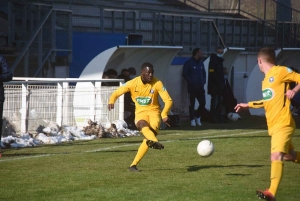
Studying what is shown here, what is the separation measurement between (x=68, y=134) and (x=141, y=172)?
18.5ft

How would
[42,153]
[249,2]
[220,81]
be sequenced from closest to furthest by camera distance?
[42,153], [220,81], [249,2]

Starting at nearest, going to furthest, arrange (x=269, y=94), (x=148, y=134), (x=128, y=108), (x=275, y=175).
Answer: (x=275, y=175)
(x=269, y=94)
(x=148, y=134)
(x=128, y=108)

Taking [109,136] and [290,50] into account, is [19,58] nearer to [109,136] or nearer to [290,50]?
[109,136]

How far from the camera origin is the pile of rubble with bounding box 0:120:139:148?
14.8 meters

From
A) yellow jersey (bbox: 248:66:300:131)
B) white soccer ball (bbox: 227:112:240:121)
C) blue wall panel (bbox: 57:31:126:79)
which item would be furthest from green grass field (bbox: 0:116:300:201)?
white soccer ball (bbox: 227:112:240:121)

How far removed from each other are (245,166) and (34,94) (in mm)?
5944

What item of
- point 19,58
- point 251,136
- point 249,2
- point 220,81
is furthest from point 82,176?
point 249,2

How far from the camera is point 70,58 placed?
21828 mm

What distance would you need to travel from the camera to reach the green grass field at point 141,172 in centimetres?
891

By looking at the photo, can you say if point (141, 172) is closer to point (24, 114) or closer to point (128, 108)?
point (24, 114)

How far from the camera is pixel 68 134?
16.3 meters

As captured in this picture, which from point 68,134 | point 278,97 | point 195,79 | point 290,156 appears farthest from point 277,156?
point 195,79

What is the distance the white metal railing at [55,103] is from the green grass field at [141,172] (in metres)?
1.16

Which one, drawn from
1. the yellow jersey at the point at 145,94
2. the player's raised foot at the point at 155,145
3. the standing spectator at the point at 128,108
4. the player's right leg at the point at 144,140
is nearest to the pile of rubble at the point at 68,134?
the standing spectator at the point at 128,108
